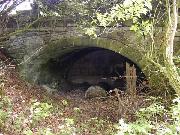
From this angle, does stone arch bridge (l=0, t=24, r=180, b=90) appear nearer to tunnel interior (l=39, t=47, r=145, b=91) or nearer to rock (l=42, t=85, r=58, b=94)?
tunnel interior (l=39, t=47, r=145, b=91)

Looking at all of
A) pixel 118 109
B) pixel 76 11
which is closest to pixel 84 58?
pixel 76 11

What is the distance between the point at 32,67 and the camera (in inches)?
373

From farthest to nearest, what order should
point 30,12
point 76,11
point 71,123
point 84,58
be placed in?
point 84,58 → point 30,12 → point 76,11 → point 71,123

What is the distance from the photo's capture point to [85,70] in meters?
12.9

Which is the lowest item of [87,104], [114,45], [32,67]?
[87,104]

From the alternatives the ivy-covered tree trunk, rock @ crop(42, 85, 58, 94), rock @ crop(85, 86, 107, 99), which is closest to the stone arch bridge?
rock @ crop(42, 85, 58, 94)

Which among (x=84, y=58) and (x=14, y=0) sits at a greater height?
(x=14, y=0)

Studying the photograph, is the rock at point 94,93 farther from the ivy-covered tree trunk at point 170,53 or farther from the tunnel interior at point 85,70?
the ivy-covered tree trunk at point 170,53

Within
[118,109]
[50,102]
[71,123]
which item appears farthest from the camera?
[50,102]

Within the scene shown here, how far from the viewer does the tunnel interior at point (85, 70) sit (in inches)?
399

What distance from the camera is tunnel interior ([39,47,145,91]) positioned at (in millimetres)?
10133

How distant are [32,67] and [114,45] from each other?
238 cm

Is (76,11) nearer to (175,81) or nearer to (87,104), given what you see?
(87,104)

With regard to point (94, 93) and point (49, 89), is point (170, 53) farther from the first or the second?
point (49, 89)
